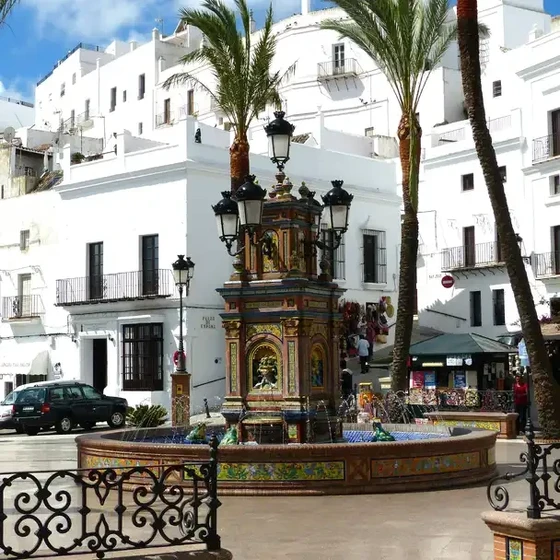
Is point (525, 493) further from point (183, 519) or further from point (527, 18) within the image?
point (527, 18)

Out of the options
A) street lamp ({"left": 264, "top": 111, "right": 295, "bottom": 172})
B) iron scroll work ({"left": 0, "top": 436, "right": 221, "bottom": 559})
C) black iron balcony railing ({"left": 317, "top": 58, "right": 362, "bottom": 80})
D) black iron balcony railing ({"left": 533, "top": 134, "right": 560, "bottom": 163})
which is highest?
black iron balcony railing ({"left": 317, "top": 58, "right": 362, "bottom": 80})

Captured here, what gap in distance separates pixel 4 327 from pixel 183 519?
32.6 m

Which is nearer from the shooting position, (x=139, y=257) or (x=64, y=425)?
(x=64, y=425)

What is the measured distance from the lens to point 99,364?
117ft

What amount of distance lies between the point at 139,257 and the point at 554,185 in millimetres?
13940

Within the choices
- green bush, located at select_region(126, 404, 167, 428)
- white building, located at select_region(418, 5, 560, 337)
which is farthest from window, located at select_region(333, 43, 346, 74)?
green bush, located at select_region(126, 404, 167, 428)

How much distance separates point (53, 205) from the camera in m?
36.8

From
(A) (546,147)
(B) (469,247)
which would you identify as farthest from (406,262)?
(B) (469,247)

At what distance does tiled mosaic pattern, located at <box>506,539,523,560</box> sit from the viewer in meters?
7.06

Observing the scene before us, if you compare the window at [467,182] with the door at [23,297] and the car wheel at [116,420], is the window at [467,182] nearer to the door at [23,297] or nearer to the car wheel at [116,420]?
the car wheel at [116,420]

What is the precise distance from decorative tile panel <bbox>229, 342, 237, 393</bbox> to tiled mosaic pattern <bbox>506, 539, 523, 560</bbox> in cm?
753

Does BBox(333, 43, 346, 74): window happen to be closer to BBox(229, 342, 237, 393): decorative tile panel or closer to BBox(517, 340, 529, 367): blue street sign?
BBox(517, 340, 529, 367): blue street sign

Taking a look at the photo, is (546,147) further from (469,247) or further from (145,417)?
(145,417)

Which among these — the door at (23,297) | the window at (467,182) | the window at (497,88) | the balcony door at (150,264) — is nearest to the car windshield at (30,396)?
the balcony door at (150,264)
